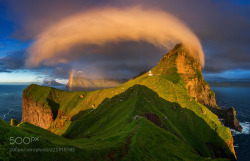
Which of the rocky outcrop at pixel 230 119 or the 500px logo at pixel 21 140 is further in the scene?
the rocky outcrop at pixel 230 119

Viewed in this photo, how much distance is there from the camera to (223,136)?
94062 millimetres

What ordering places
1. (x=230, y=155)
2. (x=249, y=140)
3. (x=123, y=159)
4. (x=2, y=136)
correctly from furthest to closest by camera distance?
1. (x=249, y=140)
2. (x=230, y=155)
3. (x=123, y=159)
4. (x=2, y=136)

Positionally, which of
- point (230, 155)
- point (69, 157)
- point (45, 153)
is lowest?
point (230, 155)

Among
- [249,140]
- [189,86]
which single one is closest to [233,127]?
[249,140]

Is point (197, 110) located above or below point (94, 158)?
below

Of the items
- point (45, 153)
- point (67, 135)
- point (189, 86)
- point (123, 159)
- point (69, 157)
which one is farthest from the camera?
point (189, 86)

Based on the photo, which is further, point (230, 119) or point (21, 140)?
point (230, 119)

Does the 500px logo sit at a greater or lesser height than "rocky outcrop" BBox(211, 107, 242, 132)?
greater

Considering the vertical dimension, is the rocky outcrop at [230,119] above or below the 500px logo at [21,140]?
below

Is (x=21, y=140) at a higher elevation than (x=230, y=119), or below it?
higher

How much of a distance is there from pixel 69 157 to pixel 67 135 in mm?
101368

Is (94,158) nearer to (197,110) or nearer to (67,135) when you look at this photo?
(67,135)

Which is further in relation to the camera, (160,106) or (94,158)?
(160,106)

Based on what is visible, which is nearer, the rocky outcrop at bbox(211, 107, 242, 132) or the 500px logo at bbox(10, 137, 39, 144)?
the 500px logo at bbox(10, 137, 39, 144)
